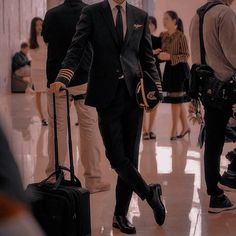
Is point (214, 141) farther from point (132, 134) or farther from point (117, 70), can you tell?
point (117, 70)

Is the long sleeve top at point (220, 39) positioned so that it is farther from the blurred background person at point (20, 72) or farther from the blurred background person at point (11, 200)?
the blurred background person at point (20, 72)

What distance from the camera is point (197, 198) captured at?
4711mm

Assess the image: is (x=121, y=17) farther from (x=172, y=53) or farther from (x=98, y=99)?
(x=172, y=53)

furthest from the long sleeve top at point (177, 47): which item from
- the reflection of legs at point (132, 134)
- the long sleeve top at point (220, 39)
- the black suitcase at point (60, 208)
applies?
the black suitcase at point (60, 208)

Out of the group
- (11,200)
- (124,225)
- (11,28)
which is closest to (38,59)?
(124,225)

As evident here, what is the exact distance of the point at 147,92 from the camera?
3588 millimetres

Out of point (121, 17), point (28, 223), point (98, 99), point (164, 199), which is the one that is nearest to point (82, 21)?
point (121, 17)

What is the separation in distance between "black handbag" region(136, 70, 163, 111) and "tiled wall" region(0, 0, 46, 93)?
13.1 m

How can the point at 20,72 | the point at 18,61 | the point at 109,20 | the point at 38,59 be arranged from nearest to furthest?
the point at 109,20, the point at 38,59, the point at 20,72, the point at 18,61

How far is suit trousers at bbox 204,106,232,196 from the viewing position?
4.06 m

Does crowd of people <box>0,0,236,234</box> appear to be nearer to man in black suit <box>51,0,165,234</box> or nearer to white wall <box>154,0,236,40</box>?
man in black suit <box>51,0,165,234</box>

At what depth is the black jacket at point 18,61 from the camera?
17.1m

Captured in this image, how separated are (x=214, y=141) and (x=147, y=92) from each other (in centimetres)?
80

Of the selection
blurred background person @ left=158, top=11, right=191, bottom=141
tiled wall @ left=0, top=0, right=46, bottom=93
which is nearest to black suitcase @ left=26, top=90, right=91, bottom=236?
blurred background person @ left=158, top=11, right=191, bottom=141
